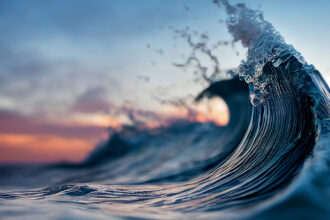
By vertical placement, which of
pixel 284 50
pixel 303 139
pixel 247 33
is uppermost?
pixel 247 33

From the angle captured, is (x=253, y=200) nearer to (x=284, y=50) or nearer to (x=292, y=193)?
(x=292, y=193)

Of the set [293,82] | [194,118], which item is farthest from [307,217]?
[194,118]

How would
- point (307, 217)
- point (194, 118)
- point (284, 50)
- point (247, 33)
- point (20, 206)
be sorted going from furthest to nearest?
point (194, 118) → point (247, 33) → point (284, 50) → point (20, 206) → point (307, 217)

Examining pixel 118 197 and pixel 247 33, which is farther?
pixel 247 33

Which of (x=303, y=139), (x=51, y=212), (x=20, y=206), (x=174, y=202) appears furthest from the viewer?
(x=303, y=139)

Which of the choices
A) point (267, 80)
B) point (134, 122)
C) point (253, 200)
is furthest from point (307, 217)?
point (134, 122)

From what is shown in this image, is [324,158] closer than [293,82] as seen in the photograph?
Yes

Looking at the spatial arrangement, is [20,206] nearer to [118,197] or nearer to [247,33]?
[118,197]

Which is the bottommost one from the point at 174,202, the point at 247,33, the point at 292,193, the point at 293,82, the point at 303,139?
the point at 174,202

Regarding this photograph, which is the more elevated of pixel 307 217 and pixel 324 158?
pixel 324 158
